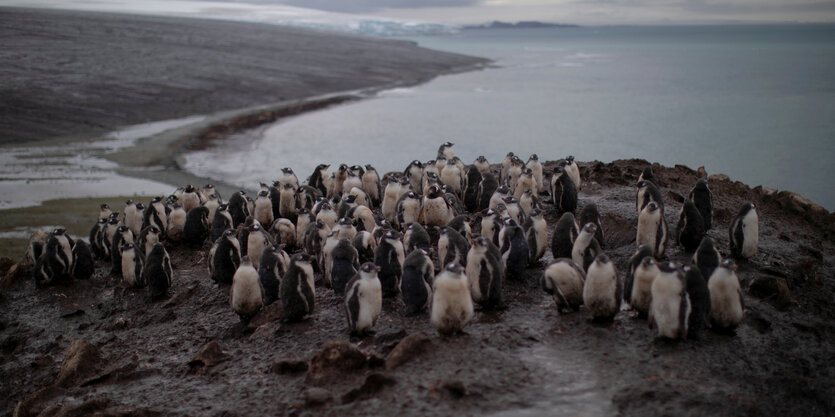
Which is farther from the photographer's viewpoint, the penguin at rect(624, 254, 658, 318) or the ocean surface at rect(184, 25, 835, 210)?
the ocean surface at rect(184, 25, 835, 210)

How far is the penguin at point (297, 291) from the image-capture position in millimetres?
6316

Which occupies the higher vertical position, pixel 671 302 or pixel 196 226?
pixel 671 302

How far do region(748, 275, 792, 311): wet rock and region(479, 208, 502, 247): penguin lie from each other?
9.50 feet

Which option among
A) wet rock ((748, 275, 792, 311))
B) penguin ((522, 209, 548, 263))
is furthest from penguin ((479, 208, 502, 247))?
wet rock ((748, 275, 792, 311))

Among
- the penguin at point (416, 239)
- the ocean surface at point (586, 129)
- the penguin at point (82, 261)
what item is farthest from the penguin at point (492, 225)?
the ocean surface at point (586, 129)

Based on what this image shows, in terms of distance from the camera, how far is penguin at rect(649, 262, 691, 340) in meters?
5.20

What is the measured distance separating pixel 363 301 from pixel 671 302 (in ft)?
9.23

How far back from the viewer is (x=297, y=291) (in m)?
6.32

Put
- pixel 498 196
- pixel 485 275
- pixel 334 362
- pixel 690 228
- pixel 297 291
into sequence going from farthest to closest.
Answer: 1. pixel 498 196
2. pixel 690 228
3. pixel 297 291
4. pixel 485 275
5. pixel 334 362

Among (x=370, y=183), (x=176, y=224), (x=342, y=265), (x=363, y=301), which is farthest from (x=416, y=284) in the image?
(x=176, y=224)

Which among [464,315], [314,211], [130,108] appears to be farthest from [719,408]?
[130,108]

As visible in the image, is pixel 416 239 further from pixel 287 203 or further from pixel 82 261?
pixel 82 261

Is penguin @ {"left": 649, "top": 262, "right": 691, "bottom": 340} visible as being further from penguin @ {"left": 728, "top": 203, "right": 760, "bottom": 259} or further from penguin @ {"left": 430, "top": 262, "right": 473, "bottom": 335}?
penguin @ {"left": 728, "top": 203, "right": 760, "bottom": 259}

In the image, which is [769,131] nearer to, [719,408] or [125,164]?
[719,408]
